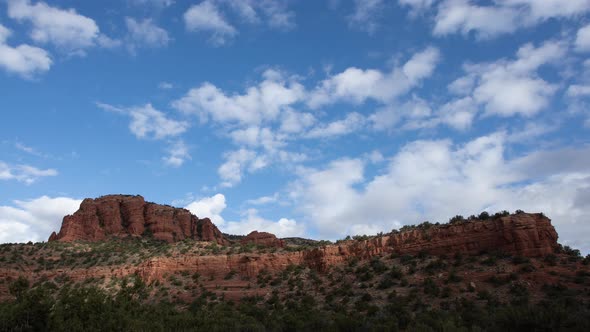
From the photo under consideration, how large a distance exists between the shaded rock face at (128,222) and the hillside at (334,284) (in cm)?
1068

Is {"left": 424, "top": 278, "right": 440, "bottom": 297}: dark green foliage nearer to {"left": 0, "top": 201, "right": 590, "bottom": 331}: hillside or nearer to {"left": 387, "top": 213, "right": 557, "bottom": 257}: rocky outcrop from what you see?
{"left": 0, "top": 201, "right": 590, "bottom": 331}: hillside

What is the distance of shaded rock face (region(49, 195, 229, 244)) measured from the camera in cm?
7019

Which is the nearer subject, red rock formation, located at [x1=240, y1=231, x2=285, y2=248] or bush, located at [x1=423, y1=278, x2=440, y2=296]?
bush, located at [x1=423, y1=278, x2=440, y2=296]

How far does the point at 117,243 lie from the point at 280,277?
3421cm


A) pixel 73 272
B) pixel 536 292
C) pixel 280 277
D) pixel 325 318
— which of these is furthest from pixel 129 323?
pixel 73 272

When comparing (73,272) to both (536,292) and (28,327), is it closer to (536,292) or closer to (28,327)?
(28,327)

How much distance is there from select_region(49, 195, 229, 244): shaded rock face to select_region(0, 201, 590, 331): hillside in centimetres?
1068

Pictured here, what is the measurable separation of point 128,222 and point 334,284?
48777 millimetres

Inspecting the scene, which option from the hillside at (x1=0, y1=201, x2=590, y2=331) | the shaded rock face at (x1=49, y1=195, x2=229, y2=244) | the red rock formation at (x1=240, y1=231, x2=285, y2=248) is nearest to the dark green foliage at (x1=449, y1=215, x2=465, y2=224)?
the hillside at (x1=0, y1=201, x2=590, y2=331)

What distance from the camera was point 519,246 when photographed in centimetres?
3334

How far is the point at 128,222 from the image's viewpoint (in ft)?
245

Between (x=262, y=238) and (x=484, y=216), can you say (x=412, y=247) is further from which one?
(x=262, y=238)

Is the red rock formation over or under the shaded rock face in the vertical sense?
under

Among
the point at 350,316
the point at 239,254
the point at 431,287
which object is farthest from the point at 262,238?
the point at 350,316
